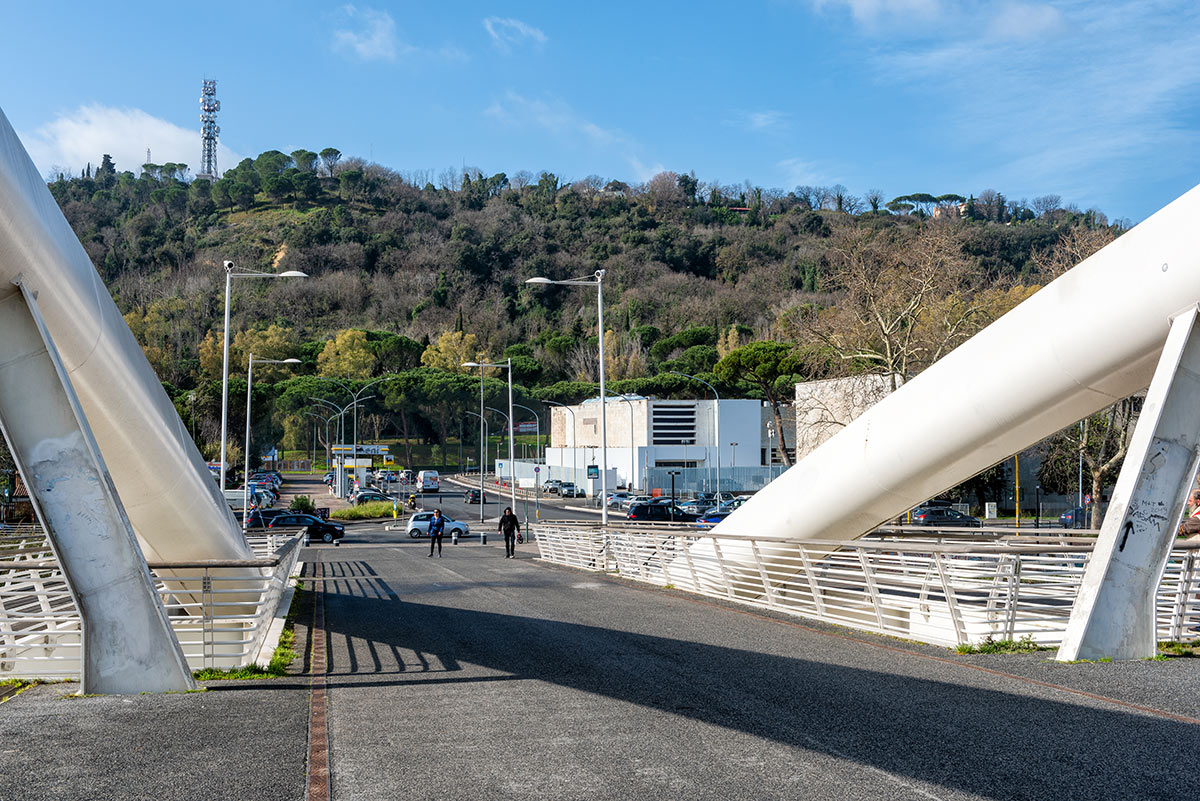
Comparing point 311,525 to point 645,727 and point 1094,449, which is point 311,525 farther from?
point 645,727

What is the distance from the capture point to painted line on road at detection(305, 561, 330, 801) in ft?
21.3

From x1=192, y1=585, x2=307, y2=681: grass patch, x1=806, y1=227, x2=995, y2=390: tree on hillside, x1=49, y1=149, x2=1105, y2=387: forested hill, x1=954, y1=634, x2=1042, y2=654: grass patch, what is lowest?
x1=192, y1=585, x2=307, y2=681: grass patch

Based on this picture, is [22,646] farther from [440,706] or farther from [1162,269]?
[1162,269]

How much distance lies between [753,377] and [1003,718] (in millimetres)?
76717

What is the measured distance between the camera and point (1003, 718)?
826cm

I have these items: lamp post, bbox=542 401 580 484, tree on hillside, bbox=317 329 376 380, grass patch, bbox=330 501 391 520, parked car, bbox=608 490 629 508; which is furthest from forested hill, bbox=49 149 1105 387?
grass patch, bbox=330 501 391 520

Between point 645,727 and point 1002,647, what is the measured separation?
5.65 m

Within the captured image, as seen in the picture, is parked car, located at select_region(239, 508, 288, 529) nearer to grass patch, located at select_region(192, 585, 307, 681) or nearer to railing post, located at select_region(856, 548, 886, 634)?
grass patch, located at select_region(192, 585, 307, 681)

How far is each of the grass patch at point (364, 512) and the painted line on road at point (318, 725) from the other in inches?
1707

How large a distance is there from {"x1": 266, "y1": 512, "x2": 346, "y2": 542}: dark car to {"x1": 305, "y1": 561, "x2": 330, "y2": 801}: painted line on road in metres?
29.9

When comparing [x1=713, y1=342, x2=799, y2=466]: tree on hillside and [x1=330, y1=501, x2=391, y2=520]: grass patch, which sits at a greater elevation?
[x1=713, y1=342, x2=799, y2=466]: tree on hillside

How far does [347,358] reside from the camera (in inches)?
4321

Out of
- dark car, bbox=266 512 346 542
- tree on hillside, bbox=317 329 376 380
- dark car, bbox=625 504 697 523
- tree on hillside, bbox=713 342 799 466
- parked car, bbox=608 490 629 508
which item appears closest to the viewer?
dark car, bbox=266 512 346 542

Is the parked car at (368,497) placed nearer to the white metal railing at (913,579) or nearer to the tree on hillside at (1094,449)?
the tree on hillside at (1094,449)
